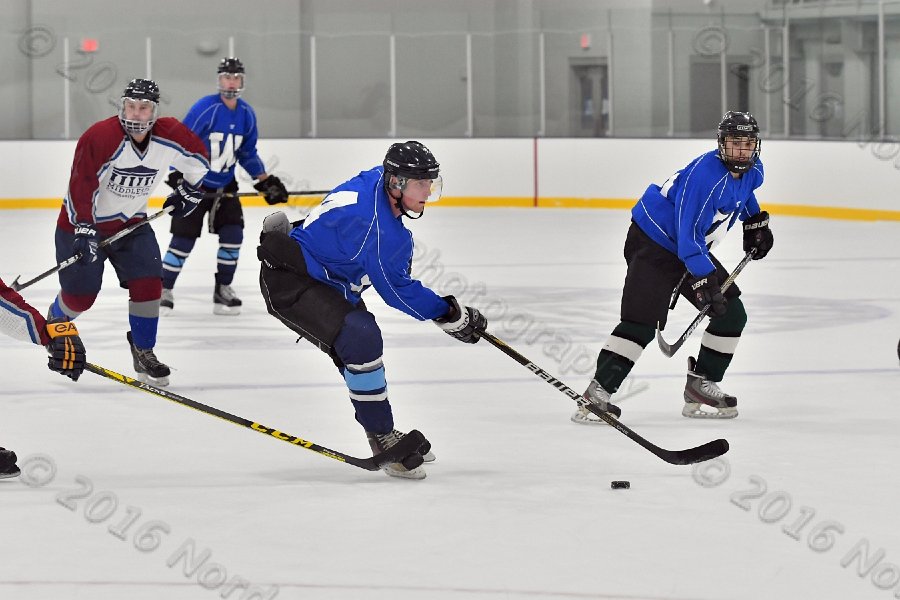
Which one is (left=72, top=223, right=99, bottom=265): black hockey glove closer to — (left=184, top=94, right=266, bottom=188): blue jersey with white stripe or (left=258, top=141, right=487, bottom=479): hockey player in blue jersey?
(left=258, top=141, right=487, bottom=479): hockey player in blue jersey

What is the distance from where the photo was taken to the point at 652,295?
Answer: 4.35 meters

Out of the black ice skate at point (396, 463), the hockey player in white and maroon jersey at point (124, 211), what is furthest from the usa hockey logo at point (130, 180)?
the black ice skate at point (396, 463)

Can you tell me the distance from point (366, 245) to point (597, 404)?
3.64 feet

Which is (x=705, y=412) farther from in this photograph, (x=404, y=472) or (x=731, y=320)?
(x=404, y=472)

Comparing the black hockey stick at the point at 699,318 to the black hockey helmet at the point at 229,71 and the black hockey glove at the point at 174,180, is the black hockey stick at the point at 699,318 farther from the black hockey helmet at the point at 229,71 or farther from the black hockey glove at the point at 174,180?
the black hockey helmet at the point at 229,71

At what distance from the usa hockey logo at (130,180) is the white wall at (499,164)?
6684mm

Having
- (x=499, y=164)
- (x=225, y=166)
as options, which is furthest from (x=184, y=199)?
(x=499, y=164)

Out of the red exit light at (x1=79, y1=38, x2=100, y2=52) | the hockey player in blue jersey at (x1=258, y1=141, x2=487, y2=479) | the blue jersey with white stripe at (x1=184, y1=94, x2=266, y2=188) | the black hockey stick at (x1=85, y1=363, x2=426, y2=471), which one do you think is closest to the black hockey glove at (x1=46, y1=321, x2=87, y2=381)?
the black hockey stick at (x1=85, y1=363, x2=426, y2=471)

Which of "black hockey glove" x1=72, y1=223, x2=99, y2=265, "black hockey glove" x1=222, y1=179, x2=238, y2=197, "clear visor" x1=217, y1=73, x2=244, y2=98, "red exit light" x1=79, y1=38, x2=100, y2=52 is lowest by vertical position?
"black hockey glove" x1=72, y1=223, x2=99, y2=265

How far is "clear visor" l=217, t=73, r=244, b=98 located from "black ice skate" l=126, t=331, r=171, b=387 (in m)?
2.32

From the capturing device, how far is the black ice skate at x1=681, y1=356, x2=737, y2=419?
14.5 feet

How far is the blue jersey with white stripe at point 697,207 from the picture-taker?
4188mm

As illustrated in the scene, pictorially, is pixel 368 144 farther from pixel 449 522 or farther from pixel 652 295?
pixel 449 522

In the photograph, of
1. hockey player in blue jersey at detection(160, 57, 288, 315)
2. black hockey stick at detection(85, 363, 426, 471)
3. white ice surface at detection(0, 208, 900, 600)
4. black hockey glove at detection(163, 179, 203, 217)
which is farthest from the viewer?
hockey player in blue jersey at detection(160, 57, 288, 315)
